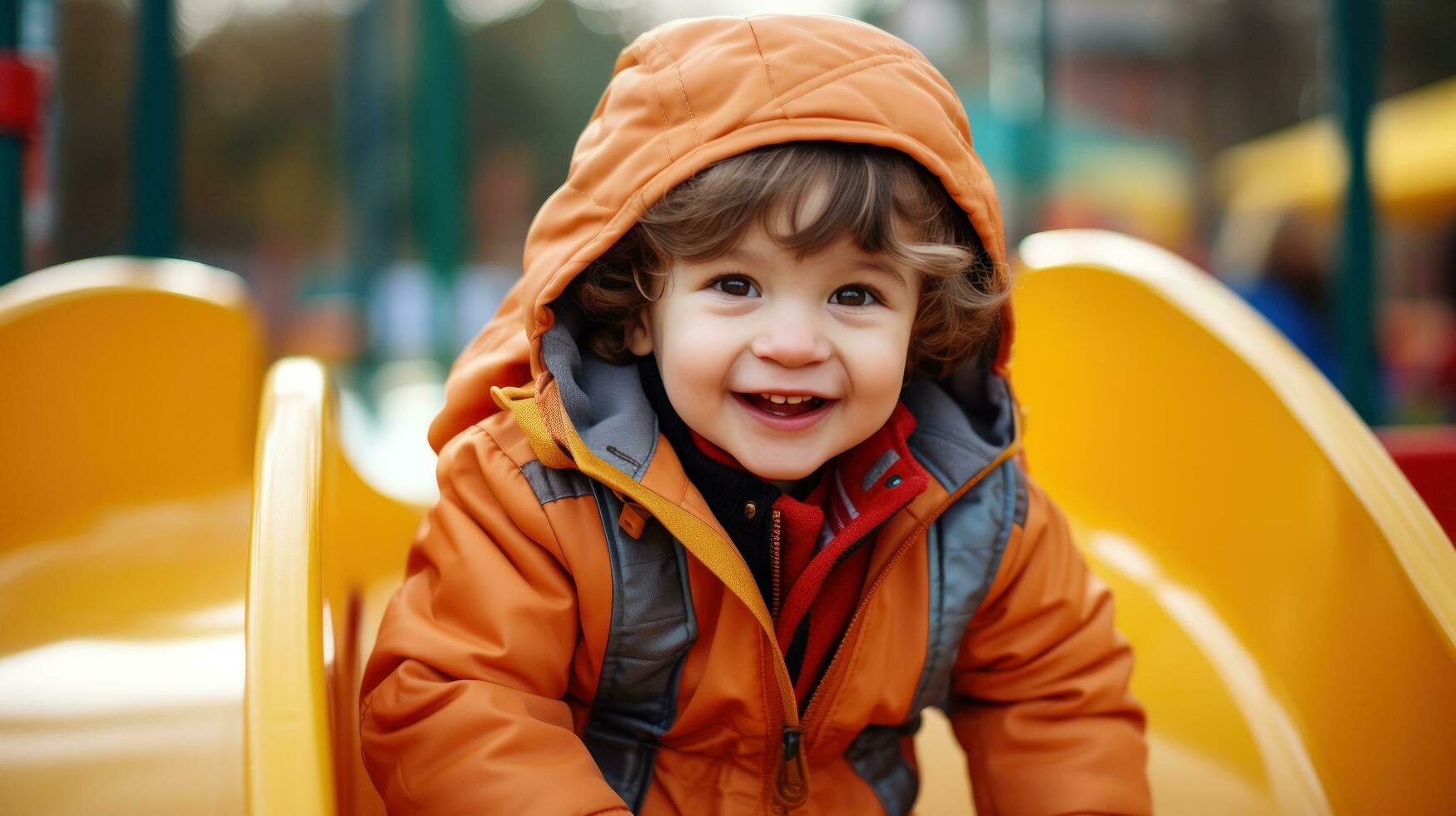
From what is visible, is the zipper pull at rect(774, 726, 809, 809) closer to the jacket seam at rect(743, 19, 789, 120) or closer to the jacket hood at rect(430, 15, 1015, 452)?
the jacket hood at rect(430, 15, 1015, 452)

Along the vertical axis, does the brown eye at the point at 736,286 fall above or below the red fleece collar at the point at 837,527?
above

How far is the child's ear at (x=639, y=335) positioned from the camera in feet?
4.13

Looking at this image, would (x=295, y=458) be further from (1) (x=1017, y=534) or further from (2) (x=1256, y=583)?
(2) (x=1256, y=583)

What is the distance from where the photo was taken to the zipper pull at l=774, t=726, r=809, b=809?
1171 millimetres

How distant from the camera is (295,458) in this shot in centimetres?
108

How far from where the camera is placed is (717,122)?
1090 millimetres

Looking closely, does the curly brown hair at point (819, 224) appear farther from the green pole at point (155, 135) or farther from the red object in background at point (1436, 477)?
the green pole at point (155, 135)

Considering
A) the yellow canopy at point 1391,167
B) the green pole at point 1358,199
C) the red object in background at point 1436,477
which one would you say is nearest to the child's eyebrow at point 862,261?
the red object in background at point 1436,477

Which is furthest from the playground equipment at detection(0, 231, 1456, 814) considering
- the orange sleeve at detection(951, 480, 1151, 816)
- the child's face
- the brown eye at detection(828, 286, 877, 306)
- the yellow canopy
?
the yellow canopy

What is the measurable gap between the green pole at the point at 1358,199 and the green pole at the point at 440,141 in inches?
100

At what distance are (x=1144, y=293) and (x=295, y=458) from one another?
1189 mm

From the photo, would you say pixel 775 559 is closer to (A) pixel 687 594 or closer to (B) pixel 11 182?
(A) pixel 687 594

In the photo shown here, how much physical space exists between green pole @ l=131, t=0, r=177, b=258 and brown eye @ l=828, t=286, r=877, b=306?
1.61m

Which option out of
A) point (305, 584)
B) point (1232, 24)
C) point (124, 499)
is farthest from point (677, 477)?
point (1232, 24)
